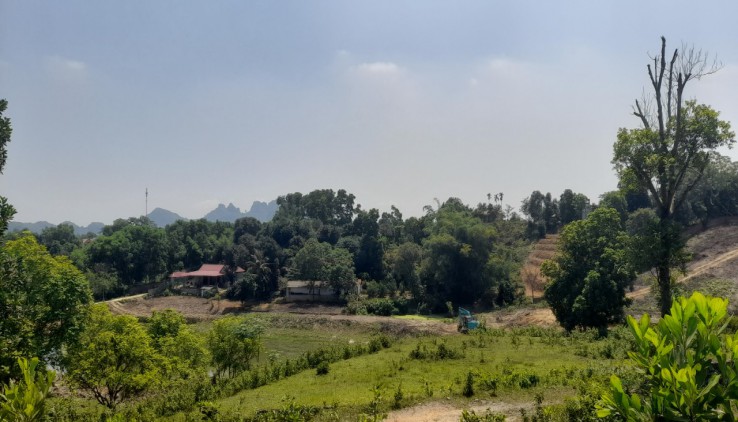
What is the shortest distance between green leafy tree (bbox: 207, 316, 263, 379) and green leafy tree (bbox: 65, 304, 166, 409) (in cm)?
423

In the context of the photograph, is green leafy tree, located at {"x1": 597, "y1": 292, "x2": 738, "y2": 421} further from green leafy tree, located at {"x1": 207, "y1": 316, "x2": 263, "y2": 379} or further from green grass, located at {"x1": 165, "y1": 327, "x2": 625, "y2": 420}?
green leafy tree, located at {"x1": 207, "y1": 316, "x2": 263, "y2": 379}

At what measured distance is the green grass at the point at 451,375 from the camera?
13.6 m

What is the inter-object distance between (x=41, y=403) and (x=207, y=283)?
6926 centimetres

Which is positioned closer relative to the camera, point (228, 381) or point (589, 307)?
point (228, 381)

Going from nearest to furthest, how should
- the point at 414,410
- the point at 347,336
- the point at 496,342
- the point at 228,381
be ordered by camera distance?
the point at 414,410 < the point at 228,381 < the point at 496,342 < the point at 347,336

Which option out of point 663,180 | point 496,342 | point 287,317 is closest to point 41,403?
point 496,342

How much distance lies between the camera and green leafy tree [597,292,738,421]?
115 inches

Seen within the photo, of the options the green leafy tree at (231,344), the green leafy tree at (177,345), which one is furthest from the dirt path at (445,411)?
the green leafy tree at (231,344)

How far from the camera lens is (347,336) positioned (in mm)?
39719

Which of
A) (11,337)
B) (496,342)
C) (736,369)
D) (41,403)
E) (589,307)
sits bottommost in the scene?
(496,342)

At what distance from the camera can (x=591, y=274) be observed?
2512 cm

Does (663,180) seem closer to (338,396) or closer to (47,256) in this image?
(338,396)

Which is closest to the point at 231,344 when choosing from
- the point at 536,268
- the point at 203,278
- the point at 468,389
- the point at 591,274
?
the point at 468,389

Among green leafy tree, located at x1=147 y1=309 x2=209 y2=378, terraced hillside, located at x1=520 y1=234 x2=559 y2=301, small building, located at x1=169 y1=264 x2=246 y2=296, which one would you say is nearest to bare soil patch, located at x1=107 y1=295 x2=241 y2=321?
small building, located at x1=169 y1=264 x2=246 y2=296
